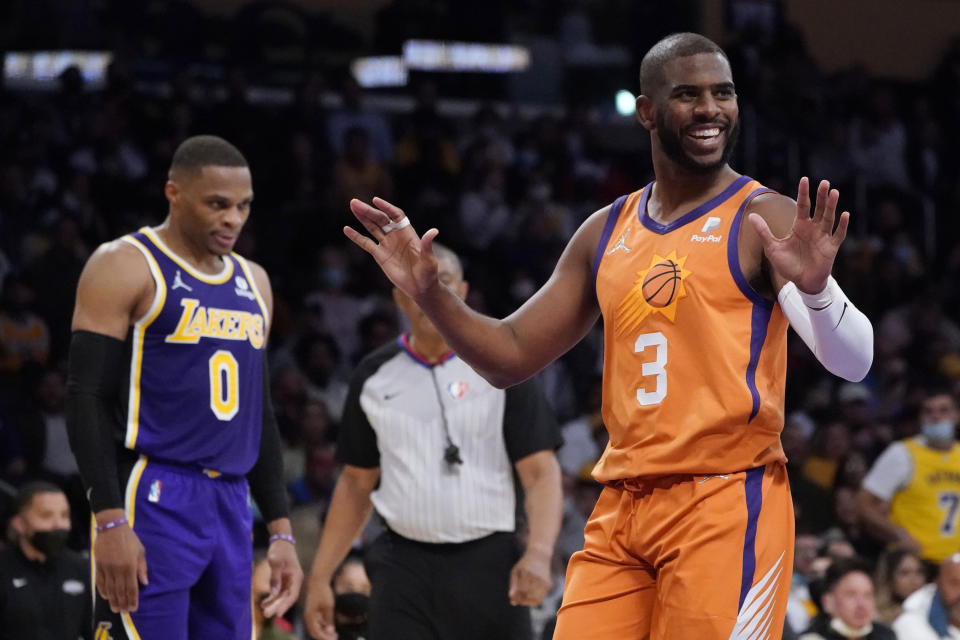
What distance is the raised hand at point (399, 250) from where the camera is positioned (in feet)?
11.4

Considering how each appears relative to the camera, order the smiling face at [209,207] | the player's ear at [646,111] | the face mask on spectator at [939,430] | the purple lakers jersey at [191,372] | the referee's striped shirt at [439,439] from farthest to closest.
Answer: the face mask on spectator at [939,430] → the referee's striped shirt at [439,439] → the smiling face at [209,207] → the purple lakers jersey at [191,372] → the player's ear at [646,111]

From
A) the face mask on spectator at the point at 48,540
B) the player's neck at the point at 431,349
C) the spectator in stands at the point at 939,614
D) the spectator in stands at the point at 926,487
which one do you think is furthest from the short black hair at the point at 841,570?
the face mask on spectator at the point at 48,540

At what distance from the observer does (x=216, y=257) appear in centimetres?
501

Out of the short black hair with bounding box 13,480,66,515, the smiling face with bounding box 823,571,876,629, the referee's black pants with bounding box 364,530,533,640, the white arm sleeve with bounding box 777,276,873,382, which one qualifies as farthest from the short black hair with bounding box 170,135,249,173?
the smiling face with bounding box 823,571,876,629

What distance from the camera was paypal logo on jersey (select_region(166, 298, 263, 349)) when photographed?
477 cm

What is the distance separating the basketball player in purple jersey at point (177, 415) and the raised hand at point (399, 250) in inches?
57.7

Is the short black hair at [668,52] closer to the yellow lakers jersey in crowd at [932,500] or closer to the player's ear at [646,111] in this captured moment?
the player's ear at [646,111]

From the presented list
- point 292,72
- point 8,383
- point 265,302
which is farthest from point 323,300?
point 265,302

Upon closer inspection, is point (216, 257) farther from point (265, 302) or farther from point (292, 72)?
point (292, 72)

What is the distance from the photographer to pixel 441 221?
1238 centimetres

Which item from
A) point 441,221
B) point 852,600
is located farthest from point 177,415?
point 441,221

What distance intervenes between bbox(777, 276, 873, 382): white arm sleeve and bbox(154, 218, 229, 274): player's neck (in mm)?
2348

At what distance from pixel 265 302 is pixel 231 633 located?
1.20 metres

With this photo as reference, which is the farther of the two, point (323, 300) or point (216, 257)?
point (323, 300)
